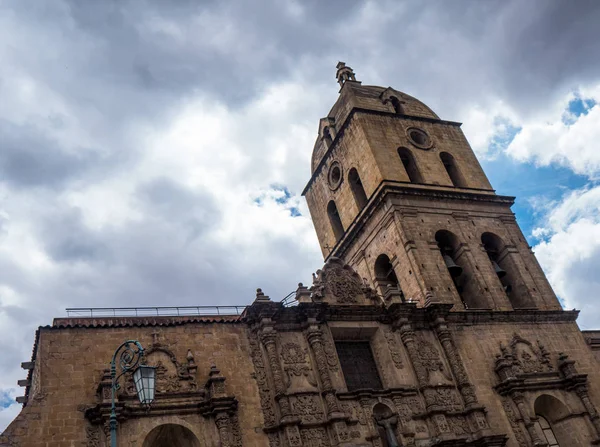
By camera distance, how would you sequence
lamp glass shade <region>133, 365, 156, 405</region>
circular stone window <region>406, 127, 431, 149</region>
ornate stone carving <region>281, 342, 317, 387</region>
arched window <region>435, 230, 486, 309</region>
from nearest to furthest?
lamp glass shade <region>133, 365, 156, 405</region>
ornate stone carving <region>281, 342, 317, 387</region>
arched window <region>435, 230, 486, 309</region>
circular stone window <region>406, 127, 431, 149</region>

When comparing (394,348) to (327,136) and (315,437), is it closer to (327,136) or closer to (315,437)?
(315,437)

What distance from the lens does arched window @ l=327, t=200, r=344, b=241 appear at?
27.5 m

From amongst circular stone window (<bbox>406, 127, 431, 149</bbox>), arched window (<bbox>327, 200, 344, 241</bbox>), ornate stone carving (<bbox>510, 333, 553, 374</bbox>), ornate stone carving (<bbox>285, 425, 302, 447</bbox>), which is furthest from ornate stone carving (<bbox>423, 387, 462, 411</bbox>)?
circular stone window (<bbox>406, 127, 431, 149</bbox>)

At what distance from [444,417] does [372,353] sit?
9.85 feet

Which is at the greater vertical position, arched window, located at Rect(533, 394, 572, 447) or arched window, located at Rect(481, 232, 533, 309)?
arched window, located at Rect(481, 232, 533, 309)

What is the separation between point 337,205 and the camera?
27078 millimetres

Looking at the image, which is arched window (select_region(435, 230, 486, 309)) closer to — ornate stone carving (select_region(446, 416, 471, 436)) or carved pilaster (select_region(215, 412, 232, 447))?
ornate stone carving (select_region(446, 416, 471, 436))

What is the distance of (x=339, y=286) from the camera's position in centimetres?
1952

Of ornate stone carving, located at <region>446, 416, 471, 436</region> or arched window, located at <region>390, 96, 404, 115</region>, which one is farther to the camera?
arched window, located at <region>390, 96, 404, 115</region>

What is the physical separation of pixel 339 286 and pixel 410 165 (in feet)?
28.2

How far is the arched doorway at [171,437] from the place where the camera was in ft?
47.6

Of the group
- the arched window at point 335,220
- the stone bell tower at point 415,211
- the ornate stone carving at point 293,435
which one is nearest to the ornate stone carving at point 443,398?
the stone bell tower at point 415,211

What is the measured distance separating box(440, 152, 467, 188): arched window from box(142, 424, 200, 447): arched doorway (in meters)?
16.0

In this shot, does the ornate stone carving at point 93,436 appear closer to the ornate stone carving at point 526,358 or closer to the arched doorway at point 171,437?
the arched doorway at point 171,437
